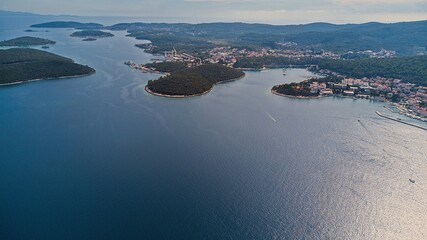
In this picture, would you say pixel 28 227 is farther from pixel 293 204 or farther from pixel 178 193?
pixel 293 204

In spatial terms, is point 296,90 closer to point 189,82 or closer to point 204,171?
point 189,82

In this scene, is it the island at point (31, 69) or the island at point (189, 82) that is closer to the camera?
the island at point (189, 82)

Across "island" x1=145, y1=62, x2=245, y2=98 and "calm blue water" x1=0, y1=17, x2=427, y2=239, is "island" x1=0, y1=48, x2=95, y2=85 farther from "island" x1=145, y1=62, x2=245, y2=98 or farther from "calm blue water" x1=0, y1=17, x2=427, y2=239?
"island" x1=145, y1=62, x2=245, y2=98

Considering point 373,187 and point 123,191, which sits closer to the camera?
point 123,191

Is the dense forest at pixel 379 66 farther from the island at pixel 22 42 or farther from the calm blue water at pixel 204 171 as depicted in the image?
the island at pixel 22 42

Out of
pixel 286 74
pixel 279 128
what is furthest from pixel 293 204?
pixel 286 74

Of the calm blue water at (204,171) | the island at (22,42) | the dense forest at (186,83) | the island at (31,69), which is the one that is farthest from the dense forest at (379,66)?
the island at (22,42)

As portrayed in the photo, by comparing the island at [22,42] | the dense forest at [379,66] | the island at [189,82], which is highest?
the dense forest at [379,66]
